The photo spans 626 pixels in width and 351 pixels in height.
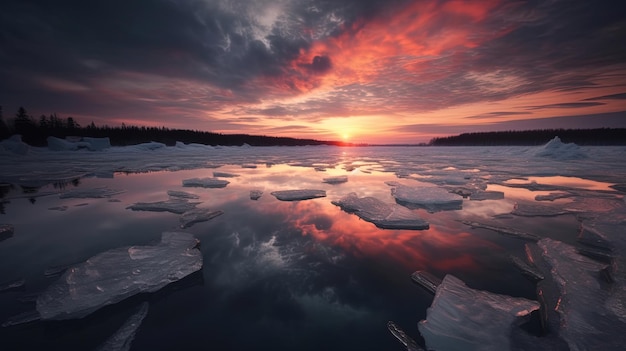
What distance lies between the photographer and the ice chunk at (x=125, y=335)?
1604mm

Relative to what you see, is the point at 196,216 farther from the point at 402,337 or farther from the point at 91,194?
the point at 91,194

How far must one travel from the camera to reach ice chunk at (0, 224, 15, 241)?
11.3 feet

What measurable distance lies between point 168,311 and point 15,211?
565 cm

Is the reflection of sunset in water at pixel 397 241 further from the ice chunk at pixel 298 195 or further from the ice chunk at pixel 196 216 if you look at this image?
the ice chunk at pixel 196 216

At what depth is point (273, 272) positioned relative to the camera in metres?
2.52

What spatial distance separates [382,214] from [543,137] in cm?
9475

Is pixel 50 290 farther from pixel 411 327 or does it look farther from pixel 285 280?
pixel 411 327

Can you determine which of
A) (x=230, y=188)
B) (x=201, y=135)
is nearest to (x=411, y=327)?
(x=230, y=188)

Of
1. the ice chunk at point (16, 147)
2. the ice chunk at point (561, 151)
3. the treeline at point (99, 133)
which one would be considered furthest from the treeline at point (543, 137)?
the ice chunk at point (16, 147)

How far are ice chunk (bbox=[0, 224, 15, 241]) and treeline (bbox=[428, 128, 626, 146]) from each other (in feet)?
292

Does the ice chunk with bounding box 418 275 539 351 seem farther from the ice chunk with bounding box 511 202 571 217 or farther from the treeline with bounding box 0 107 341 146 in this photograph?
the treeline with bounding box 0 107 341 146

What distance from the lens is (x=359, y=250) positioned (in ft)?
9.87

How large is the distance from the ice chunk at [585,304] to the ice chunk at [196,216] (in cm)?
453

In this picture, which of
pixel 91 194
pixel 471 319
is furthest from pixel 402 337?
pixel 91 194
